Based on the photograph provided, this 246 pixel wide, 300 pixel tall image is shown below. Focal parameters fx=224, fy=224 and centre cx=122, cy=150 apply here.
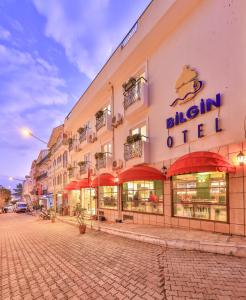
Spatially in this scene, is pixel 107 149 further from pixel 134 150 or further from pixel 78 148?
Answer: pixel 78 148

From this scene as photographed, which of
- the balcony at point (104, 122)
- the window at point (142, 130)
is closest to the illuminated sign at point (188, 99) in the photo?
the window at point (142, 130)

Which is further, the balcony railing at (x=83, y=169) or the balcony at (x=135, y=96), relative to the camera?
the balcony railing at (x=83, y=169)

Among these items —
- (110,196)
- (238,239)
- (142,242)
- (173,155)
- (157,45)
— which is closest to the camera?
(238,239)

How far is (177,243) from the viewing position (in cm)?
789

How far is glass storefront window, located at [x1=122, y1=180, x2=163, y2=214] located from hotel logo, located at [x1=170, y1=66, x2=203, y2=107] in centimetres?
443

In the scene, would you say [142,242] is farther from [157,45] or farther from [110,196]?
[157,45]

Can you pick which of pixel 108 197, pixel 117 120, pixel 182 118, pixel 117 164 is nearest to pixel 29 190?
pixel 108 197

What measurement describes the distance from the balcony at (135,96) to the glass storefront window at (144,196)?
431cm

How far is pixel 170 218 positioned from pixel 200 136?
4282mm

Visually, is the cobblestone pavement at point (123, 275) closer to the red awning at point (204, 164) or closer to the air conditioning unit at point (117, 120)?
the red awning at point (204, 164)

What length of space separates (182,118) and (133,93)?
14.3 ft

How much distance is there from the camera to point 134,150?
43.0 feet

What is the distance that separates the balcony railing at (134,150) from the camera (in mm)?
12547

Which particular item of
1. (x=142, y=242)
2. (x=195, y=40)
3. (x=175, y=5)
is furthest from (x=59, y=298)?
(x=175, y=5)
